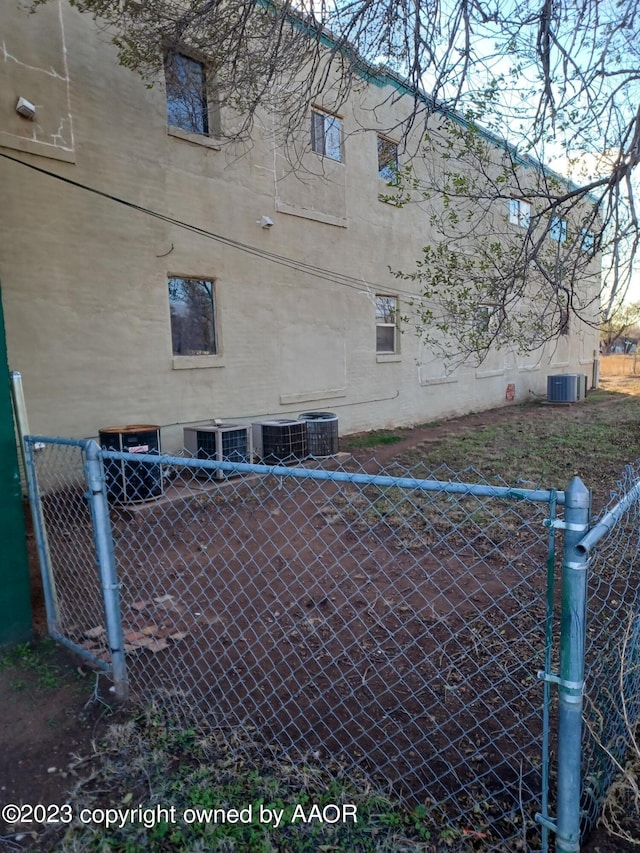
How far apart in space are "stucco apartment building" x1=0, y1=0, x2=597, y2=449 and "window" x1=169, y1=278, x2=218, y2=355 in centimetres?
2

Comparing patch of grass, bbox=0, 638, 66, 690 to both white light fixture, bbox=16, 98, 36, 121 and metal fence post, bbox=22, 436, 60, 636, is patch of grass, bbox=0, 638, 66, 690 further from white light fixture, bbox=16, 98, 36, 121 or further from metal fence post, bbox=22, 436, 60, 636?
white light fixture, bbox=16, 98, 36, 121

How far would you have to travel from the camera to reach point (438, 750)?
236 centimetres

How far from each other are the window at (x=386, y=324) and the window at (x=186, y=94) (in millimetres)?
5173

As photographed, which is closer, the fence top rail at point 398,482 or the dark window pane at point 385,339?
the fence top rail at point 398,482

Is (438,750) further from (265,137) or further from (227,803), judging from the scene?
(265,137)

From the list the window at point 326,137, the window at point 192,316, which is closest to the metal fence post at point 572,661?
the window at point 192,316

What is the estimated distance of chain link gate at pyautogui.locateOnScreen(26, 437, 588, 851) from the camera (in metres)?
1.97

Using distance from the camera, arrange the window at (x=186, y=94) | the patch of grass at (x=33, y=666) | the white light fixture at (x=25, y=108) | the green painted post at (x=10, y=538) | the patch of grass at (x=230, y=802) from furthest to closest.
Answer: the window at (x=186, y=94)
the white light fixture at (x=25, y=108)
the green painted post at (x=10, y=538)
the patch of grass at (x=33, y=666)
the patch of grass at (x=230, y=802)

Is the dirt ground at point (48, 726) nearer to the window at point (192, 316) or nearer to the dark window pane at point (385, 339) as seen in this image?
the window at point (192, 316)

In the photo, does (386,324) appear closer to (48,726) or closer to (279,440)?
(279,440)

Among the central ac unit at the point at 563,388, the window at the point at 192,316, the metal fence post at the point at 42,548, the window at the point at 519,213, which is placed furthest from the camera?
the central ac unit at the point at 563,388

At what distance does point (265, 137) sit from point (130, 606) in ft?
26.5

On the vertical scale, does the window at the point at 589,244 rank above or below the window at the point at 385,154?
below
